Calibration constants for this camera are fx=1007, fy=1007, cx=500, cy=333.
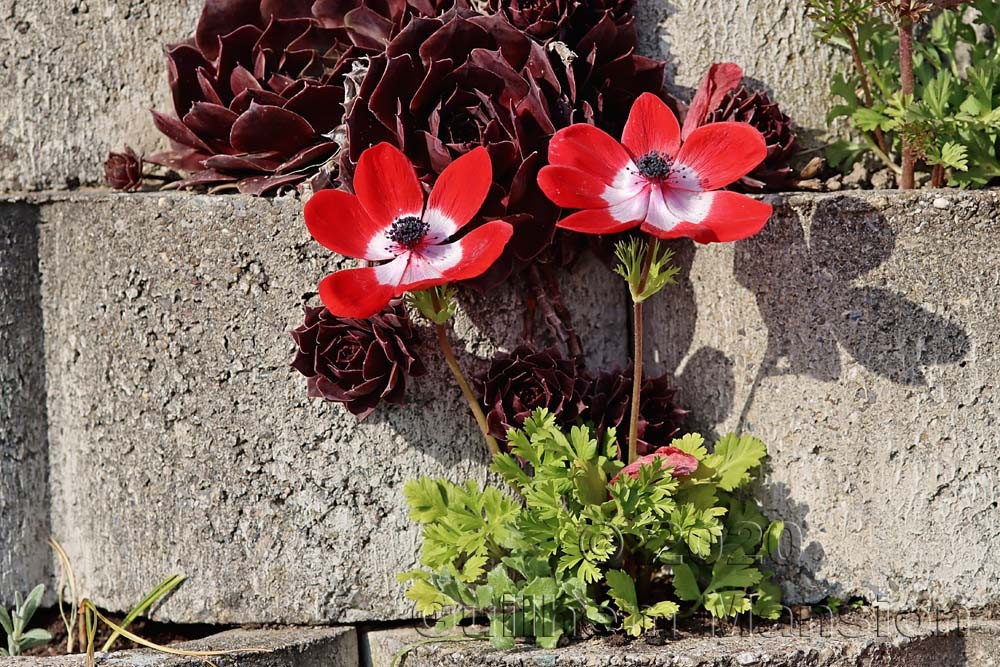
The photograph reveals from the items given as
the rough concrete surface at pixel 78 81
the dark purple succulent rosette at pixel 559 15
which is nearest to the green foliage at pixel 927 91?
the dark purple succulent rosette at pixel 559 15

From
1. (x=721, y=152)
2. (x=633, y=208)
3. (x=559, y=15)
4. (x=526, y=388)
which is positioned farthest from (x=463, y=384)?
(x=559, y=15)

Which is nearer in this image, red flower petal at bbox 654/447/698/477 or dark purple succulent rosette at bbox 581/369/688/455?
red flower petal at bbox 654/447/698/477

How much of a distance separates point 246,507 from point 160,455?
15cm

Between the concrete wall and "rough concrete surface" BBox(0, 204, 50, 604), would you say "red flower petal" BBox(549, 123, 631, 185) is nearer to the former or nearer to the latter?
the concrete wall

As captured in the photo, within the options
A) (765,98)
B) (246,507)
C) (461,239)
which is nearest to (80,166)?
(246,507)

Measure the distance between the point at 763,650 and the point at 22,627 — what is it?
112 centimetres

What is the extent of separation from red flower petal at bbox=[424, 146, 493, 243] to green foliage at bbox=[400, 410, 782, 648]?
285 millimetres

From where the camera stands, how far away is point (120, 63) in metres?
1.66

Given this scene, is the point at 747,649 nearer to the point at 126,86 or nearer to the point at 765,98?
the point at 765,98

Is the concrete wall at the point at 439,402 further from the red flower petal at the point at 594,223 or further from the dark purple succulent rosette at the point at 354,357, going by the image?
the red flower petal at the point at 594,223

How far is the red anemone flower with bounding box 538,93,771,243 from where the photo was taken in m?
1.26

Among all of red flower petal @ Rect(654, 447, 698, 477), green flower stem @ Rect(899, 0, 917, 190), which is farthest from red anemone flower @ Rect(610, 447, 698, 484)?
green flower stem @ Rect(899, 0, 917, 190)

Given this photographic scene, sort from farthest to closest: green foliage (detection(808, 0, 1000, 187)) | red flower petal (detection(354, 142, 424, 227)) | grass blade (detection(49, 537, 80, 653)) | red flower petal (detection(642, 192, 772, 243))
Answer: grass blade (detection(49, 537, 80, 653)) → green foliage (detection(808, 0, 1000, 187)) → red flower petal (detection(354, 142, 424, 227)) → red flower petal (detection(642, 192, 772, 243))

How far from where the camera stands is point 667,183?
1.31 meters
